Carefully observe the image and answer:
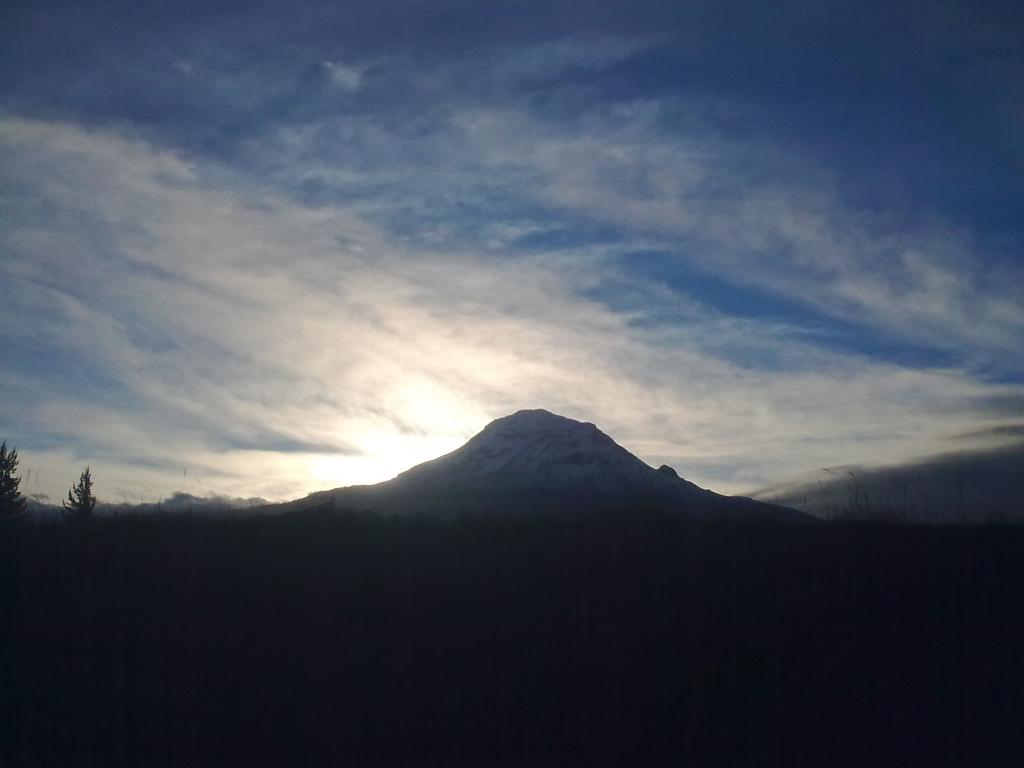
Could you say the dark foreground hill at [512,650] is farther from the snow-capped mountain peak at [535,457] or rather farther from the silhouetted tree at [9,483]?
the snow-capped mountain peak at [535,457]

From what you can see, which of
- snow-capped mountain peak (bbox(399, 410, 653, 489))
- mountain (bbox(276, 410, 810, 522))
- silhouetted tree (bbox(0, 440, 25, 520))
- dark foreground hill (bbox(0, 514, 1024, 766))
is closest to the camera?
dark foreground hill (bbox(0, 514, 1024, 766))

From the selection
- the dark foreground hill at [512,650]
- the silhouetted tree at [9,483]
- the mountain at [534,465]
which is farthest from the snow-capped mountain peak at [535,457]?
the dark foreground hill at [512,650]

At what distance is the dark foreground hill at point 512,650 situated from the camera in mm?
8742

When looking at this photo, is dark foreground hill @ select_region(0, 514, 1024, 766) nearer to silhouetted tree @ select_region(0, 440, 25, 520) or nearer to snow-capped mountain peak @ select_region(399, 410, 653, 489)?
silhouetted tree @ select_region(0, 440, 25, 520)

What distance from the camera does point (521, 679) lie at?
31.4 ft

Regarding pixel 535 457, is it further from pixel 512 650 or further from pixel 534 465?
pixel 512 650

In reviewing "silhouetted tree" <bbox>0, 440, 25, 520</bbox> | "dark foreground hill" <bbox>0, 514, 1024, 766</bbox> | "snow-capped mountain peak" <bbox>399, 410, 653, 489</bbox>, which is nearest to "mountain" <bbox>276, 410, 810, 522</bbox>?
"snow-capped mountain peak" <bbox>399, 410, 653, 489</bbox>

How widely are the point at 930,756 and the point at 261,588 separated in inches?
340

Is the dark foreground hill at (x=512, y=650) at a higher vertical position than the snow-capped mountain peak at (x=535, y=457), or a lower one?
lower

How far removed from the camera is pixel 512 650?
1009cm

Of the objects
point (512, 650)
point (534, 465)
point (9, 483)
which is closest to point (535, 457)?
point (534, 465)

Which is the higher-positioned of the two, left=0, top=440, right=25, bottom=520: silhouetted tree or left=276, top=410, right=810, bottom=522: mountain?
left=276, top=410, right=810, bottom=522: mountain

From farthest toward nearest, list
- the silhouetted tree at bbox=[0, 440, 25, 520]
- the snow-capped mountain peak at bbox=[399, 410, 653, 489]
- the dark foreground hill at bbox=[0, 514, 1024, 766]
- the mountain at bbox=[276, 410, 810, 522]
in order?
1. the snow-capped mountain peak at bbox=[399, 410, 653, 489]
2. the mountain at bbox=[276, 410, 810, 522]
3. the silhouetted tree at bbox=[0, 440, 25, 520]
4. the dark foreground hill at bbox=[0, 514, 1024, 766]

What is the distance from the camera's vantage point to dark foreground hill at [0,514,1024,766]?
8742 millimetres
